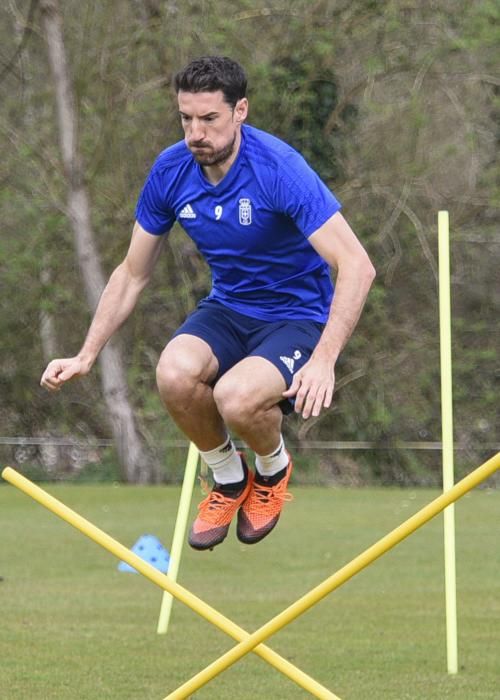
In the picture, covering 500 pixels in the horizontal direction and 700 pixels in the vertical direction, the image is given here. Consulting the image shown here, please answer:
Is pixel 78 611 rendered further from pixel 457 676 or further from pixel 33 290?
pixel 33 290

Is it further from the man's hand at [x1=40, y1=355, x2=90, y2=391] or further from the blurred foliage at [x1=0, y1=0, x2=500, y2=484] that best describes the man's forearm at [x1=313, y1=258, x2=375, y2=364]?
the blurred foliage at [x1=0, y1=0, x2=500, y2=484]

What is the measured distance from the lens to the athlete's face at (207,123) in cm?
510

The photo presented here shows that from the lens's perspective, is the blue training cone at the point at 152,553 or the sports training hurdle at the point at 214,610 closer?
the sports training hurdle at the point at 214,610

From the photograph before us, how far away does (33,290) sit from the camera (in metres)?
22.0

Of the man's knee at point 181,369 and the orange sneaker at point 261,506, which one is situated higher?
the man's knee at point 181,369

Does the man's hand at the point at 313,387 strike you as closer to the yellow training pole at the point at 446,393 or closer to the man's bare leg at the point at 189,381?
the man's bare leg at the point at 189,381

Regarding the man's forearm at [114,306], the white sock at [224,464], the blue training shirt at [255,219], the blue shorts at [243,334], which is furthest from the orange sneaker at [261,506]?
the man's forearm at [114,306]

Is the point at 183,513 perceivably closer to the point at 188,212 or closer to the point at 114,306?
the point at 114,306

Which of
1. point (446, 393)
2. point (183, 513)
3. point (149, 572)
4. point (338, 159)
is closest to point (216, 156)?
point (149, 572)

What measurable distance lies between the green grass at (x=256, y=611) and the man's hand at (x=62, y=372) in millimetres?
1854

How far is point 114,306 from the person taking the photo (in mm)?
5684

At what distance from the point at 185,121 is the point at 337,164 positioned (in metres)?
16.1

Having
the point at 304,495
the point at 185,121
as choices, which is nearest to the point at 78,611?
the point at 185,121

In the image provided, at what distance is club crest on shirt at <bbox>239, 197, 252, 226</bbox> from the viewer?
5.26 meters
